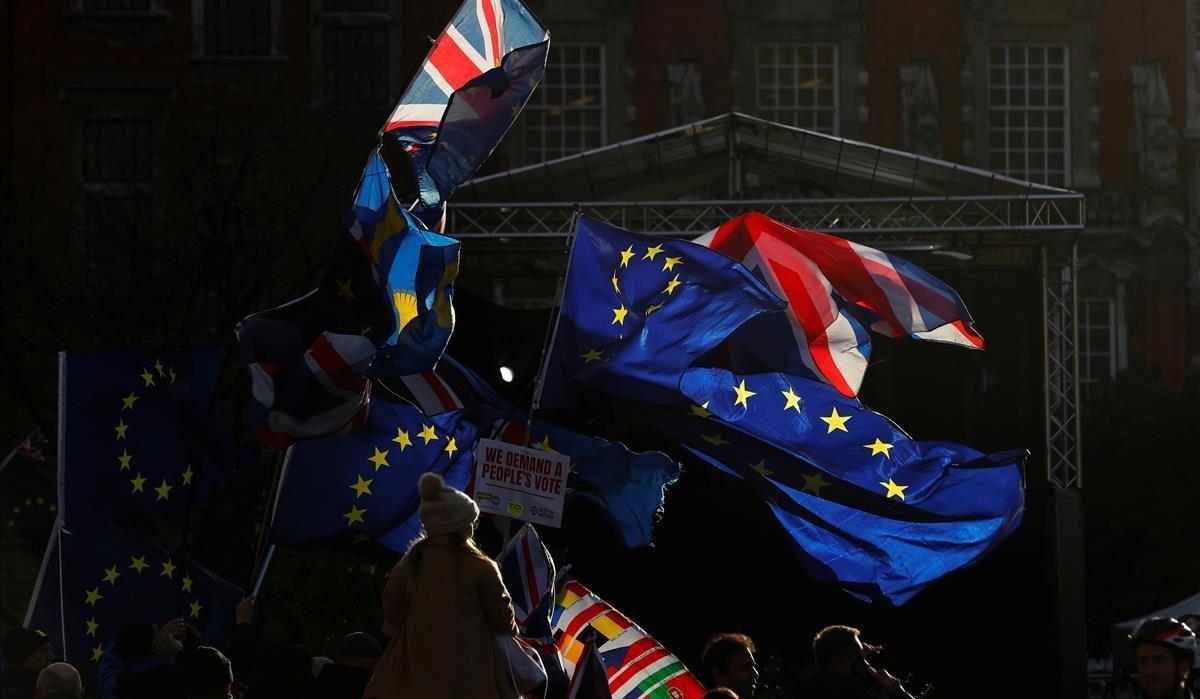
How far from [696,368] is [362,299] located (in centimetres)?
216

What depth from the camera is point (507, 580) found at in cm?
966

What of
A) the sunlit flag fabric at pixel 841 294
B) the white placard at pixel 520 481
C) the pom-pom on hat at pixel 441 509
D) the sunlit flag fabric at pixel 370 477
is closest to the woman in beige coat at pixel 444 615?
the pom-pom on hat at pixel 441 509

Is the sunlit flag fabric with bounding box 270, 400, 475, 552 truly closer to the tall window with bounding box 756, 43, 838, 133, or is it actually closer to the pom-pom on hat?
the pom-pom on hat

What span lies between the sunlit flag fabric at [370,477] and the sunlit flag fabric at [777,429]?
0.81 metres

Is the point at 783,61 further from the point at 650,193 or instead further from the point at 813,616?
the point at 813,616

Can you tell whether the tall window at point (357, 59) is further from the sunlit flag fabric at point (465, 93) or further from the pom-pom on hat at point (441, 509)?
the pom-pom on hat at point (441, 509)

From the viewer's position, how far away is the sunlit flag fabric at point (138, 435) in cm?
1203

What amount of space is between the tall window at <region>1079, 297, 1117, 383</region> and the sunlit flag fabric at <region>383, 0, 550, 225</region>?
25559 mm

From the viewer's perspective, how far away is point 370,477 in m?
11.6

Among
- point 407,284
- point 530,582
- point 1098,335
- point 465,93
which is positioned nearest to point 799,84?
point 1098,335

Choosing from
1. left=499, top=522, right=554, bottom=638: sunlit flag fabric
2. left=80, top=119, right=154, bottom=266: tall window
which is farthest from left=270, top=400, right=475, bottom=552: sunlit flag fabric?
left=80, top=119, right=154, bottom=266: tall window

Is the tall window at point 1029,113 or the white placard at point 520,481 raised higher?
the tall window at point 1029,113

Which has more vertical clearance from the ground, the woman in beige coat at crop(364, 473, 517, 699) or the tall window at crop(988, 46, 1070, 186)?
the tall window at crop(988, 46, 1070, 186)

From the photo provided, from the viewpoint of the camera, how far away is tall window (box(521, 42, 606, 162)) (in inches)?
1452
